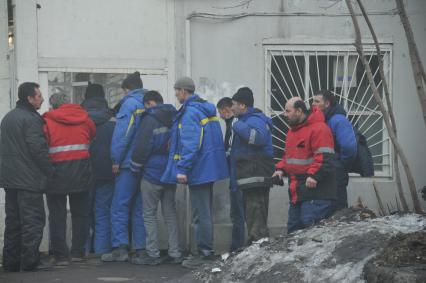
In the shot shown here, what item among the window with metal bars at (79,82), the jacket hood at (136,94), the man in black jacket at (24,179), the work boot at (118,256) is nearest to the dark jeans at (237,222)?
the work boot at (118,256)

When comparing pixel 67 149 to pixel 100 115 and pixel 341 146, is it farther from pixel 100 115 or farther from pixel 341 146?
pixel 341 146

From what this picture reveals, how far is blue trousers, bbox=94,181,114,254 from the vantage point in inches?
423

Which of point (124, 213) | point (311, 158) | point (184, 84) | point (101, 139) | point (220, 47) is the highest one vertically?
point (220, 47)

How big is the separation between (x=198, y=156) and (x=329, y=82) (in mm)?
2507

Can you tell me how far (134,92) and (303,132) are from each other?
99.2 inches

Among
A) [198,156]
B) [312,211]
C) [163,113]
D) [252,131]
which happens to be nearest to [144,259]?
[198,156]

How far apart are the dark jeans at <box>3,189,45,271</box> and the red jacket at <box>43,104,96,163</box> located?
582 mm

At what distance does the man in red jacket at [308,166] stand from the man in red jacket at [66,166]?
2393mm

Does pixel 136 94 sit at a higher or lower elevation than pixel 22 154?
higher

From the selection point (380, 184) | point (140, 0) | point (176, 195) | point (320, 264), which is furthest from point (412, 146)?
point (320, 264)

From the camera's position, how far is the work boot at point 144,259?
1038 centimetres

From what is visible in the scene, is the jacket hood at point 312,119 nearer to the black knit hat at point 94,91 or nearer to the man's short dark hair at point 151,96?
the man's short dark hair at point 151,96

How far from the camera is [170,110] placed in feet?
34.3

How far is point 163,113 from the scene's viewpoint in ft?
34.0
